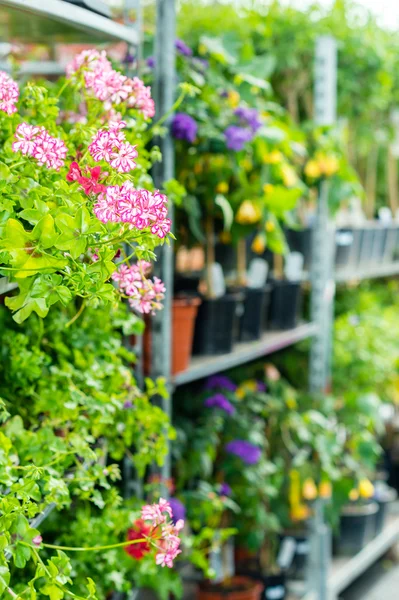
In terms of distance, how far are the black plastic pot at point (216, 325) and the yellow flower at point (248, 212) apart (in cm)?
19

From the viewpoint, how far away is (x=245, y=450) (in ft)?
7.13

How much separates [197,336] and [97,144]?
124 cm

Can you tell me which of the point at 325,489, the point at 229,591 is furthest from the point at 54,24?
the point at 325,489

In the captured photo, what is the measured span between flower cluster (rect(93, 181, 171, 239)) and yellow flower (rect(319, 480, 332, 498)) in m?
1.83

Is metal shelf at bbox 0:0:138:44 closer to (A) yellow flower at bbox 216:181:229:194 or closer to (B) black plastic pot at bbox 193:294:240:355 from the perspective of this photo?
(A) yellow flower at bbox 216:181:229:194

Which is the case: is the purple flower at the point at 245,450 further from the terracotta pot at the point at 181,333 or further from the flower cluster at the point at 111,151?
the flower cluster at the point at 111,151

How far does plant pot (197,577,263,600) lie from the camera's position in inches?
88.7

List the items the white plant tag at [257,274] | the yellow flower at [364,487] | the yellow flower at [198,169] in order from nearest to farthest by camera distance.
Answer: the yellow flower at [198,169] < the white plant tag at [257,274] < the yellow flower at [364,487]

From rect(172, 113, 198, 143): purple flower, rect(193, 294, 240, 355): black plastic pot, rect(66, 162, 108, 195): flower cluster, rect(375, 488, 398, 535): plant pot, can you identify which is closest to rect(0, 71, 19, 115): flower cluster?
rect(66, 162, 108, 195): flower cluster

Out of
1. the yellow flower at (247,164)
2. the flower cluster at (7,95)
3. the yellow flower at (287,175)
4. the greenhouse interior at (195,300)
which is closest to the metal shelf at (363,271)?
the greenhouse interior at (195,300)

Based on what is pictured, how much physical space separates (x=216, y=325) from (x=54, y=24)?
2.80 ft

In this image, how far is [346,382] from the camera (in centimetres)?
295

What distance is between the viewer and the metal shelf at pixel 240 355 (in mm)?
1937

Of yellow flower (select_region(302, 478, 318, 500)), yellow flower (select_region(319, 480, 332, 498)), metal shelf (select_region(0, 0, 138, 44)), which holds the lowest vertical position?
yellow flower (select_region(319, 480, 332, 498))
